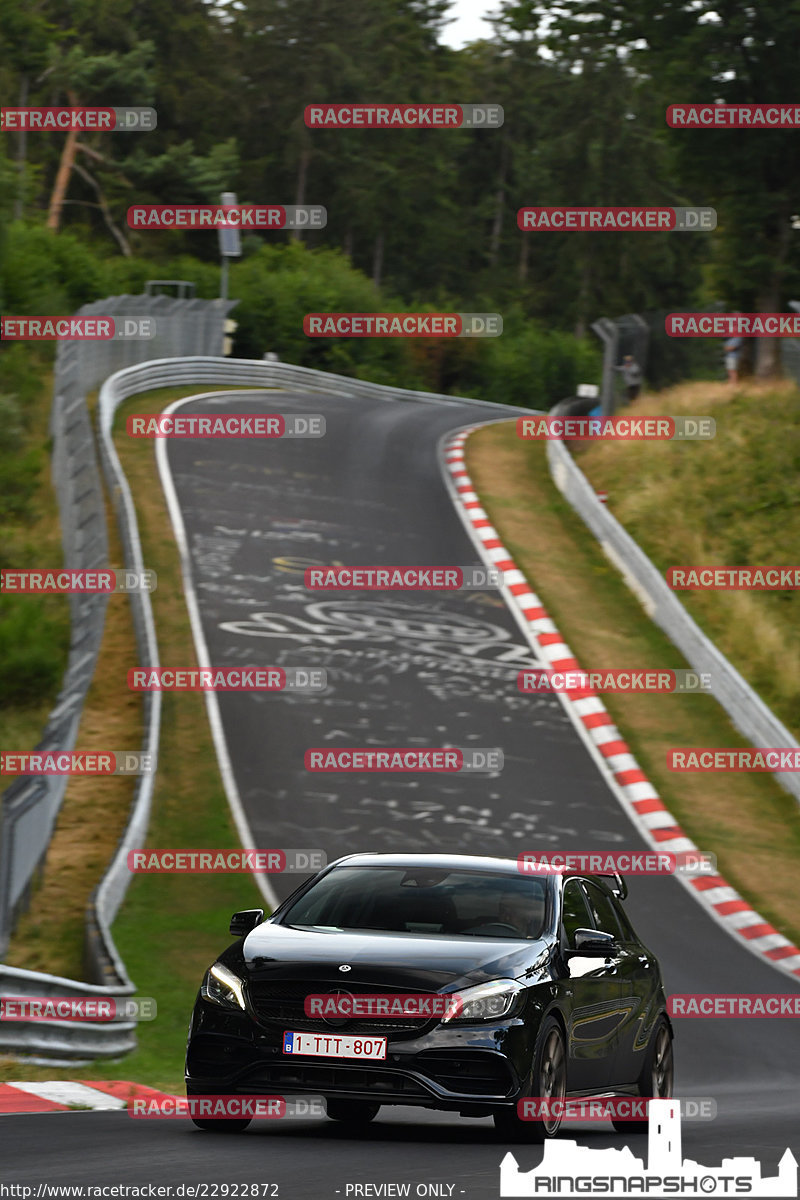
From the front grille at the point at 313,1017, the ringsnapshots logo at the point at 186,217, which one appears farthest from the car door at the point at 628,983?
the ringsnapshots logo at the point at 186,217

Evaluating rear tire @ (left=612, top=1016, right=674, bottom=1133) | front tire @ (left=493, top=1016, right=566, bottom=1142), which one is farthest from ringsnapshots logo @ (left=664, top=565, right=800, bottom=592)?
front tire @ (left=493, top=1016, right=566, bottom=1142)

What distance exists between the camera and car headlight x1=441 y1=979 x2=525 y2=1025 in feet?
26.1

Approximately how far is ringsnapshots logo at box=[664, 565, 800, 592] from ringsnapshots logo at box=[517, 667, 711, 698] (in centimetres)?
345

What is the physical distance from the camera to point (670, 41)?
1553 inches

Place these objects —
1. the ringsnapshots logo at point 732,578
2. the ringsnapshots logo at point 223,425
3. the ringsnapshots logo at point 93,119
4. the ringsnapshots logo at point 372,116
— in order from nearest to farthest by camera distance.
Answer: the ringsnapshots logo at point 732,578 → the ringsnapshots logo at point 223,425 → the ringsnapshots logo at point 93,119 → the ringsnapshots logo at point 372,116

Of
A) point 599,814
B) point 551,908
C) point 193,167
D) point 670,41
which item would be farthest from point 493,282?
point 551,908

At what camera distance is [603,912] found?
970 cm

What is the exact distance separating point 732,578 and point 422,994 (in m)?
20.5

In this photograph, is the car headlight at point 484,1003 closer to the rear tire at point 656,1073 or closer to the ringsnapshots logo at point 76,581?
the rear tire at point 656,1073

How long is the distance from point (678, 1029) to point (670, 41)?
96.8 ft

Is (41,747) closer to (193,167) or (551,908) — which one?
(551,908)

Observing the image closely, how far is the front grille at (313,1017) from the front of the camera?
25.9 feet

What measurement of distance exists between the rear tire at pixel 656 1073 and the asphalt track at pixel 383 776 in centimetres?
26

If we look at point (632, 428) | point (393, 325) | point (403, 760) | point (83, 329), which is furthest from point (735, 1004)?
point (393, 325)
